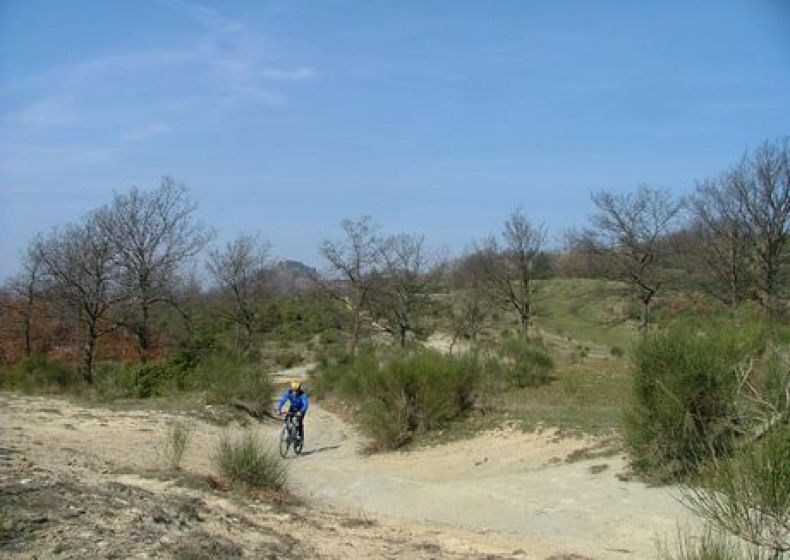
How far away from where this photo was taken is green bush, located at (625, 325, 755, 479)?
13.8m

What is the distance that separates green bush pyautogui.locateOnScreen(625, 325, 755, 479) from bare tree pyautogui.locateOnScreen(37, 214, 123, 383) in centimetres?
2749

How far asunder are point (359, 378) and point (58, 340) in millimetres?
27186

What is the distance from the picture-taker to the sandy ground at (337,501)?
8.36m

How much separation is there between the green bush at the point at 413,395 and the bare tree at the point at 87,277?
17907mm

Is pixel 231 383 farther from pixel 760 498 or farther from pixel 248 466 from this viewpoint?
pixel 760 498

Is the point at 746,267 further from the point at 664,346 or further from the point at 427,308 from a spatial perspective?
the point at 664,346

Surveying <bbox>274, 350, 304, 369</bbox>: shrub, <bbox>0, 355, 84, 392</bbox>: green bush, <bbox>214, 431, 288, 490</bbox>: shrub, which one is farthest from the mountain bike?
<bbox>274, 350, 304, 369</bbox>: shrub

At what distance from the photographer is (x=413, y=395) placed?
23.2m

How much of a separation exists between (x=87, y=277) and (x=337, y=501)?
27.7 meters

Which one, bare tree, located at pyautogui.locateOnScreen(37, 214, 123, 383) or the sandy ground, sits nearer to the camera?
the sandy ground

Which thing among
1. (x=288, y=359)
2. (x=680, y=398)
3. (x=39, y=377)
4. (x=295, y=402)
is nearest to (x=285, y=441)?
(x=295, y=402)

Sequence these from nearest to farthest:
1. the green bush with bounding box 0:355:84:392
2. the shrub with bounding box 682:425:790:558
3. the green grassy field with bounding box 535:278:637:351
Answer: the shrub with bounding box 682:425:790:558, the green bush with bounding box 0:355:84:392, the green grassy field with bounding box 535:278:637:351

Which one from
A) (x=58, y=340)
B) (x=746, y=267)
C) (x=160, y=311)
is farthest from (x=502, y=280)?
(x=58, y=340)

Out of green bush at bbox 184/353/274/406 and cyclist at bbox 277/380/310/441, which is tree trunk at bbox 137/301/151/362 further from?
cyclist at bbox 277/380/310/441
